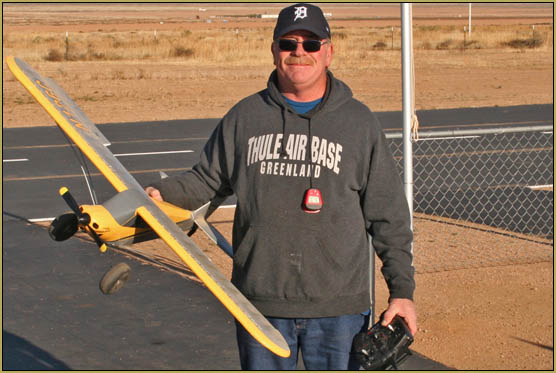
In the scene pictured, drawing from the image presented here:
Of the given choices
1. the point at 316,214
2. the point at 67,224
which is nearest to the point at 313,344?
the point at 316,214

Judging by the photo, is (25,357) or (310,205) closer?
(310,205)

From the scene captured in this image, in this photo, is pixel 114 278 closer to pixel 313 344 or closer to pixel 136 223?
pixel 136 223

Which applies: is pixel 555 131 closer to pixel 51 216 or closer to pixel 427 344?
pixel 427 344

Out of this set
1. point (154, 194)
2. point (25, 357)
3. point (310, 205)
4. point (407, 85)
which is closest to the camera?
point (310, 205)

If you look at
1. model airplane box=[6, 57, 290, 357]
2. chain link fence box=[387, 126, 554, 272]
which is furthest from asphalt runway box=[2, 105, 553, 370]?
model airplane box=[6, 57, 290, 357]

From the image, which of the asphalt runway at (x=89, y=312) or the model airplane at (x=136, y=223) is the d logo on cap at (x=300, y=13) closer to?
the model airplane at (x=136, y=223)

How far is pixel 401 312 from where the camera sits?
3596mm

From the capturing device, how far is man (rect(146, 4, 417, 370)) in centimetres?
348

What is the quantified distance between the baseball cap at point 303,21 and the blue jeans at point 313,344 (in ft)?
3.80

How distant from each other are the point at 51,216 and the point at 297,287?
8.41 meters

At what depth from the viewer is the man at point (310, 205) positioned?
11.4ft

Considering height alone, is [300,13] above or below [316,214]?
above

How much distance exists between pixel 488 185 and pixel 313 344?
32.8 ft

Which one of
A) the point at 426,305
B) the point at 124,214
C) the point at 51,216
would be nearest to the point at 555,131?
the point at 426,305
